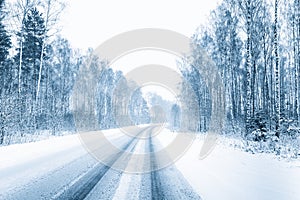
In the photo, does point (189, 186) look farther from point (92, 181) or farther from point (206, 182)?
point (92, 181)

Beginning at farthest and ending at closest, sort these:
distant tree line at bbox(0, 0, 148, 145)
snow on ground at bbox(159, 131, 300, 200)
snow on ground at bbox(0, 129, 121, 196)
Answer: distant tree line at bbox(0, 0, 148, 145), snow on ground at bbox(0, 129, 121, 196), snow on ground at bbox(159, 131, 300, 200)

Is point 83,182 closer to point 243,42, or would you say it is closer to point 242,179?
point 242,179

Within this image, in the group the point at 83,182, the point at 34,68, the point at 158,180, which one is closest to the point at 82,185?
the point at 83,182

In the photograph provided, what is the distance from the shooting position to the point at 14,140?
13.4 metres

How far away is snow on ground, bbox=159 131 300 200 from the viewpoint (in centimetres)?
429

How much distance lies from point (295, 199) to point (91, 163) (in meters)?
6.81

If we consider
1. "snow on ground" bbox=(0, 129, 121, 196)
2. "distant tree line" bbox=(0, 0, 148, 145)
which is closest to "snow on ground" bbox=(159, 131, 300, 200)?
"snow on ground" bbox=(0, 129, 121, 196)

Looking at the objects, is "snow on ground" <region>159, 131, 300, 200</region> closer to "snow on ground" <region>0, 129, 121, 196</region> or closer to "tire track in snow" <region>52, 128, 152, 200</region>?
"tire track in snow" <region>52, 128, 152, 200</region>

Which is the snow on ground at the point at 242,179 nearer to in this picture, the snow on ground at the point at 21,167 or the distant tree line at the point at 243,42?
the snow on ground at the point at 21,167

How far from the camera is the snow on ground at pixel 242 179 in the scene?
4.29 metres

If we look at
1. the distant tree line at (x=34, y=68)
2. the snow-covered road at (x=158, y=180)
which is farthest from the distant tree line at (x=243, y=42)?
the distant tree line at (x=34, y=68)

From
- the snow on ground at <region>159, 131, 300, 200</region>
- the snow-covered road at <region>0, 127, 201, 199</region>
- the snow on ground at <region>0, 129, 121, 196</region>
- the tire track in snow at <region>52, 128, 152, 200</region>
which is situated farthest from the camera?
the snow on ground at <region>0, 129, 121, 196</region>

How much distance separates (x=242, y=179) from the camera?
529 cm

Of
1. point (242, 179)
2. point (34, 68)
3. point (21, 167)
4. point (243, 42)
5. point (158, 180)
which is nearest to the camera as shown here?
point (242, 179)
